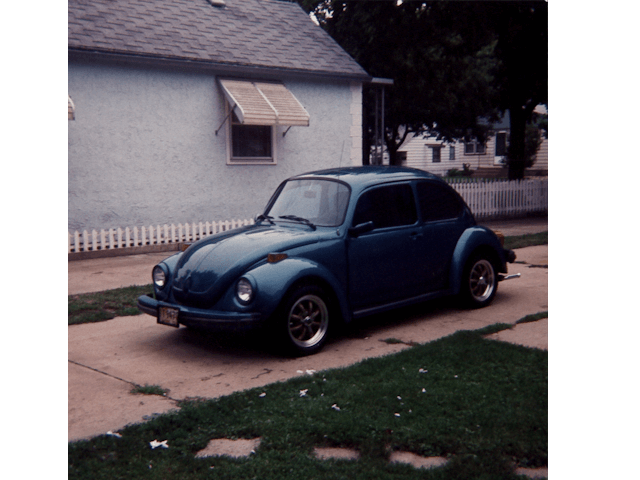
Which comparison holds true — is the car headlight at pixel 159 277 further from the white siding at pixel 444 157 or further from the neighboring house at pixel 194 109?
the white siding at pixel 444 157

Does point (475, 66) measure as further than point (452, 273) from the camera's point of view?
Yes

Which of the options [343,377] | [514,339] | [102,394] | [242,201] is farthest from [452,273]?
[242,201]

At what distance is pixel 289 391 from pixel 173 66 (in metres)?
10.4

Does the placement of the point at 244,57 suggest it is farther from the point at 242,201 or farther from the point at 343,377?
the point at 343,377

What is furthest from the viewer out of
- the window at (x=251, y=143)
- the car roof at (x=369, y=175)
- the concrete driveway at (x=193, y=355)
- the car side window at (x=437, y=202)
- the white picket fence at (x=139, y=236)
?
the window at (x=251, y=143)

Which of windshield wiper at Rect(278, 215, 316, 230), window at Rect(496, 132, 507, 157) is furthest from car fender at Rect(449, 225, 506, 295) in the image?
window at Rect(496, 132, 507, 157)

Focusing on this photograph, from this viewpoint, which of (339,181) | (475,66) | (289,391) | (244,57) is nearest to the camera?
(289,391)

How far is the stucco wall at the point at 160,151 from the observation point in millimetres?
12539

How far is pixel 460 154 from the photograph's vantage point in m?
51.6

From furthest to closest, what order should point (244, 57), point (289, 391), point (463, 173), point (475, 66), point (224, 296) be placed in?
point (463, 173)
point (475, 66)
point (244, 57)
point (224, 296)
point (289, 391)

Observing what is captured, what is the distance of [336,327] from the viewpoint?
696 centimetres

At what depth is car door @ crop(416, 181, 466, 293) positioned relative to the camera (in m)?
7.03

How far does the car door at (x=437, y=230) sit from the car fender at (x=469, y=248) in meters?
0.06

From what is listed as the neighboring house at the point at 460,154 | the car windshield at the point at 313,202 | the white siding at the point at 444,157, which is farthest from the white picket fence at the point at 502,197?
the white siding at the point at 444,157
